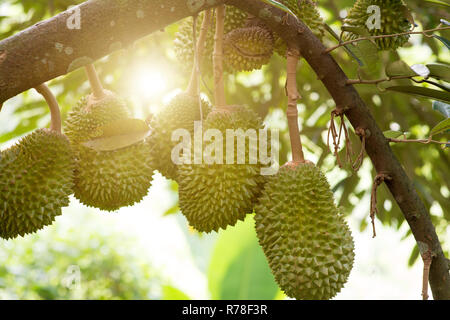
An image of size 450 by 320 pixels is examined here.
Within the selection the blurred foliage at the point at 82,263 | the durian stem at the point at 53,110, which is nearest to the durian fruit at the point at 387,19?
the durian stem at the point at 53,110

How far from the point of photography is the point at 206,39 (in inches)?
34.3

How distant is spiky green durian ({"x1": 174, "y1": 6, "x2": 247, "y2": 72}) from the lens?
85 centimetres

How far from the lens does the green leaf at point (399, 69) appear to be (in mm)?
772

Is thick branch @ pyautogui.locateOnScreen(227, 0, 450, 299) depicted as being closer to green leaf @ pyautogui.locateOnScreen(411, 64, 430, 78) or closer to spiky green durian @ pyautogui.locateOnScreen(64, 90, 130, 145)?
green leaf @ pyautogui.locateOnScreen(411, 64, 430, 78)

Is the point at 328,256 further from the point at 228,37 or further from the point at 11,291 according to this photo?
the point at 11,291

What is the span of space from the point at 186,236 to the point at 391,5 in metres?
3.65

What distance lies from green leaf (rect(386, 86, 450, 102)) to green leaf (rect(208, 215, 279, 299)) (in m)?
1.21

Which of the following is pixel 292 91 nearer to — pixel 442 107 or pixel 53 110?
pixel 442 107

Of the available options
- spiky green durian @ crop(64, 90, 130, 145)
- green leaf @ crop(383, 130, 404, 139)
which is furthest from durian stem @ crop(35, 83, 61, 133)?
green leaf @ crop(383, 130, 404, 139)

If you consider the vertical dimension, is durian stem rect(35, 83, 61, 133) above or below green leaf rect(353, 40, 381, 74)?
below

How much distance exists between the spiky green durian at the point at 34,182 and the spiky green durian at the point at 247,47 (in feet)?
1.12

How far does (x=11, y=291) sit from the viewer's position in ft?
11.9

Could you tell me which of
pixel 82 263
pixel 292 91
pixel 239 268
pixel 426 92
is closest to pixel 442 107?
pixel 426 92
